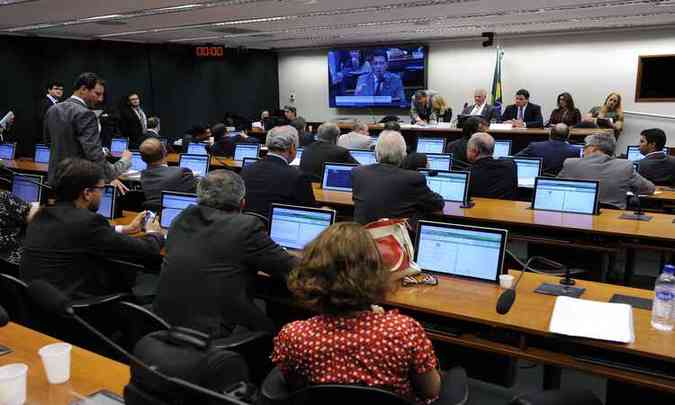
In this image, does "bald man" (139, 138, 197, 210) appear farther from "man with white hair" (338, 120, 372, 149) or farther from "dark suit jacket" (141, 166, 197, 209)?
"man with white hair" (338, 120, 372, 149)

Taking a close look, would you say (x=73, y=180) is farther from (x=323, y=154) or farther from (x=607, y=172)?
(x=607, y=172)

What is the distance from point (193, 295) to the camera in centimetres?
239

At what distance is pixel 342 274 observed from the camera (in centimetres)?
155

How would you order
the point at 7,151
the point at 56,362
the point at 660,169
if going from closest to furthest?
the point at 56,362
the point at 660,169
the point at 7,151

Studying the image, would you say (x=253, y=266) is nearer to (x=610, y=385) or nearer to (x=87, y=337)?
(x=87, y=337)

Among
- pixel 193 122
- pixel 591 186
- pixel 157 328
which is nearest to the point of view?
pixel 157 328

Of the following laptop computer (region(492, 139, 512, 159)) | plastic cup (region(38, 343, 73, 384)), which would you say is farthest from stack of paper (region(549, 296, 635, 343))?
laptop computer (region(492, 139, 512, 159))

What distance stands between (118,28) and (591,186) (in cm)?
792

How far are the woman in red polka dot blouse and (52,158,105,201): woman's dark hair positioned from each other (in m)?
1.50

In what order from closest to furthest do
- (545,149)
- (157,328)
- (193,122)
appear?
(157,328) → (545,149) → (193,122)

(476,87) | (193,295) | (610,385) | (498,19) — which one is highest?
(498,19)

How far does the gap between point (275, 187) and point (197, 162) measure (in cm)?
286

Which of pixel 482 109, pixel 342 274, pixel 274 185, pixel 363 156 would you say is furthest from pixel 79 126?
pixel 482 109

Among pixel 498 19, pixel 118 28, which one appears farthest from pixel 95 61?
pixel 498 19
